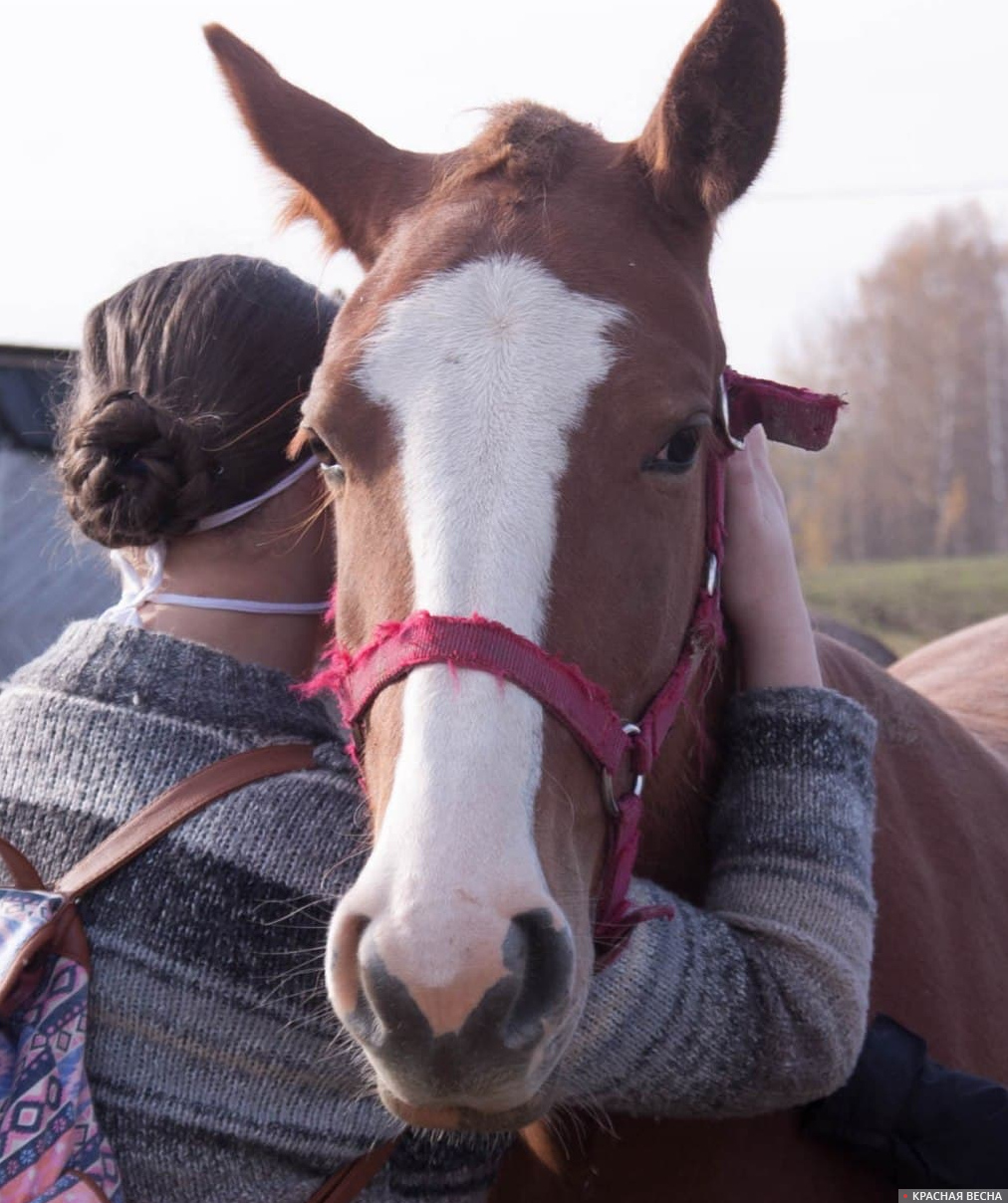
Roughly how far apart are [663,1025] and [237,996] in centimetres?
63

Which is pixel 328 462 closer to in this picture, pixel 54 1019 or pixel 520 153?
pixel 520 153

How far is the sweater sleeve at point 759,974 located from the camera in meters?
1.82

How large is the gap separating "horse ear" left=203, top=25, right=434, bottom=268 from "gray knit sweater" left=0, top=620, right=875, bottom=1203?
94 centimetres

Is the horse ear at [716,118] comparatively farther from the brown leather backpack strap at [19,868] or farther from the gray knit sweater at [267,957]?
the brown leather backpack strap at [19,868]

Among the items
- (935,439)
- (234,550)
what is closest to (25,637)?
(234,550)

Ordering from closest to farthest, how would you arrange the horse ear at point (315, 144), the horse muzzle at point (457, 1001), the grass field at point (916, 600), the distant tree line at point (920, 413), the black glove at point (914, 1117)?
the horse muzzle at point (457, 1001) → the black glove at point (914, 1117) → the horse ear at point (315, 144) → the grass field at point (916, 600) → the distant tree line at point (920, 413)

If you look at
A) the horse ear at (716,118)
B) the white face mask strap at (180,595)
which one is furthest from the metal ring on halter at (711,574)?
the white face mask strap at (180,595)

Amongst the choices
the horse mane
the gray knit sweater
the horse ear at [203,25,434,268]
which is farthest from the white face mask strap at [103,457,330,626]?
the horse mane

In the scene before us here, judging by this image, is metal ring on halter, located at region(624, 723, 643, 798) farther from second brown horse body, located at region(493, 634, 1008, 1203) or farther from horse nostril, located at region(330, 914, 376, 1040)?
horse nostril, located at region(330, 914, 376, 1040)

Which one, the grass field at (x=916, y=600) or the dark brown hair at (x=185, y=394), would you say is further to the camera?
the grass field at (x=916, y=600)

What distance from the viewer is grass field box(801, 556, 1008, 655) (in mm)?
20000

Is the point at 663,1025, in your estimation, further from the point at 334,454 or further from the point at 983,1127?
the point at 334,454

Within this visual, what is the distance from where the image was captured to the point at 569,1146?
7.59 ft

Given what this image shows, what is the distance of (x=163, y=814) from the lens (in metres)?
1.79
